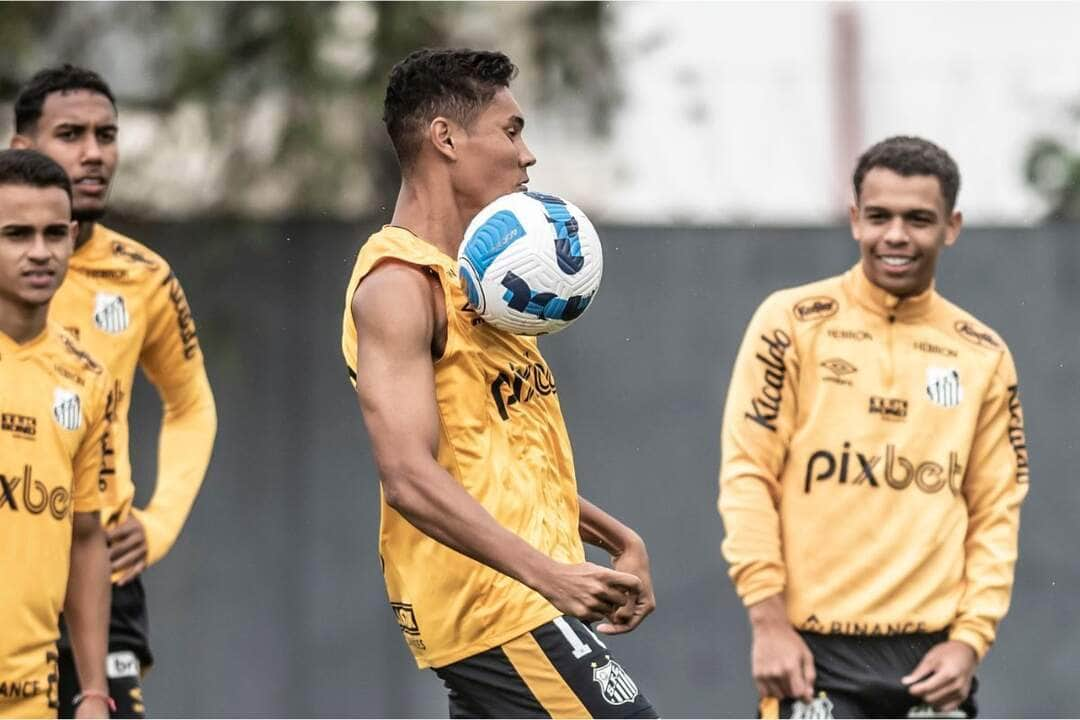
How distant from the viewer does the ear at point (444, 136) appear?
494cm

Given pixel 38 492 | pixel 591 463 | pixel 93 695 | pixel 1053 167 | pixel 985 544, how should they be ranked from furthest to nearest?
pixel 1053 167, pixel 591 463, pixel 985 544, pixel 93 695, pixel 38 492

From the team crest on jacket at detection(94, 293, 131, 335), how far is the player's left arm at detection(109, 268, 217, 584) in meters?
0.13

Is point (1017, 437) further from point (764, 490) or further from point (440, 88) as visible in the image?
point (440, 88)

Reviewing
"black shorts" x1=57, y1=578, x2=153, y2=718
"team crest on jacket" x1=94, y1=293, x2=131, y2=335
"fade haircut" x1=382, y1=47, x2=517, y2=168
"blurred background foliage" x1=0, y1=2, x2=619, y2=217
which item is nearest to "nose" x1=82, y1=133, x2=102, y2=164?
"team crest on jacket" x1=94, y1=293, x2=131, y2=335

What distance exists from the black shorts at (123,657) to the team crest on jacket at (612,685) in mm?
2389

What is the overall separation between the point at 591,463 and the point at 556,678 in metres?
6.00

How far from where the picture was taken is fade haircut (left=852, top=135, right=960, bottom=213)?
6598 mm

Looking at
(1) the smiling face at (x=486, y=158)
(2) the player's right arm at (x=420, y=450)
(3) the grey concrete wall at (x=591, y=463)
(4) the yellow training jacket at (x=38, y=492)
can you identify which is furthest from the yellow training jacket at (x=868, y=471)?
(3) the grey concrete wall at (x=591, y=463)

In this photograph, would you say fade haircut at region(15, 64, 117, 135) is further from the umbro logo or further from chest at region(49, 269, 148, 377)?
the umbro logo

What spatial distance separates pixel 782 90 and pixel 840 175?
1294mm

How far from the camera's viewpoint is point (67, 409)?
5.78 meters

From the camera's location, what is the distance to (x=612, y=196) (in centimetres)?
1237

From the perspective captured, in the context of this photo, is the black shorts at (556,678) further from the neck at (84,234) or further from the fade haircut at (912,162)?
the neck at (84,234)

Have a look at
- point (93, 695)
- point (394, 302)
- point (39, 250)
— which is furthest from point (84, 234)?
point (394, 302)
